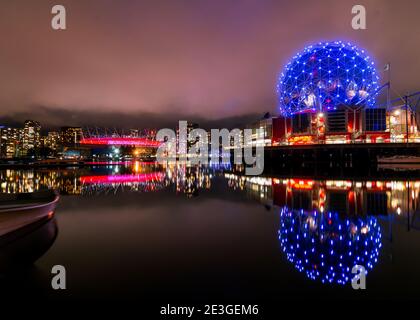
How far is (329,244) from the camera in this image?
10102 mm

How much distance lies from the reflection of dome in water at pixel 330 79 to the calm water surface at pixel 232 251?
2142 inches

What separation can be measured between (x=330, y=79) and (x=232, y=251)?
68329 millimetres

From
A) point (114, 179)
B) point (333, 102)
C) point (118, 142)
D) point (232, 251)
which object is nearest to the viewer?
point (232, 251)

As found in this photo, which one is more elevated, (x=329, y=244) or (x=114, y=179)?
(x=114, y=179)

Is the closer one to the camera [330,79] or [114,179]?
[114,179]

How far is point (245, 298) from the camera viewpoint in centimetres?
655

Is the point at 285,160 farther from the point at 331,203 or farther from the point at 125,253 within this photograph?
the point at 125,253

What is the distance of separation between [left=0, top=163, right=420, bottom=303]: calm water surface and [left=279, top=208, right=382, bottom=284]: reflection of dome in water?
0.03 metres

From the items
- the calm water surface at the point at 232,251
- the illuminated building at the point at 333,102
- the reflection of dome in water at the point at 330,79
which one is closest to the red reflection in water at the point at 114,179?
the calm water surface at the point at 232,251

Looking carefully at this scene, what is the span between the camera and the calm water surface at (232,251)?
6995mm

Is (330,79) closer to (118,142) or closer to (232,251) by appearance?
(232,251)

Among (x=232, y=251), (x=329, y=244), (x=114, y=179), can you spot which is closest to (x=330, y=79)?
(x=114, y=179)

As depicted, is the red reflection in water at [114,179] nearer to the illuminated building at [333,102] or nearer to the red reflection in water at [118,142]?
the illuminated building at [333,102]

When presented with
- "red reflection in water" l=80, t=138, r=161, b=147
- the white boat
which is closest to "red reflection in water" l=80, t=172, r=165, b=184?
the white boat
